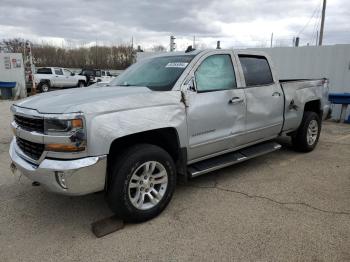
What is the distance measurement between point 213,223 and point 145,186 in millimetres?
837

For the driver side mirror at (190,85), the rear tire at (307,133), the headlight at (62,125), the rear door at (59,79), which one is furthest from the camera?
the rear door at (59,79)

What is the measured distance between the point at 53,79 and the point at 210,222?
73.3ft

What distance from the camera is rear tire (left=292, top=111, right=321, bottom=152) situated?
230 inches

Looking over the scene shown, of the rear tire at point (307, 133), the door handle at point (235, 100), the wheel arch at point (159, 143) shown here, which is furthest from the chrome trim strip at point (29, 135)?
the rear tire at point (307, 133)

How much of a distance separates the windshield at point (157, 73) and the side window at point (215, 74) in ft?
0.72

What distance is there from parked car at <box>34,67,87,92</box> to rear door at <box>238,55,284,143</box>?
20.0 meters

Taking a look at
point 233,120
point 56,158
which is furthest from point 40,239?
point 233,120

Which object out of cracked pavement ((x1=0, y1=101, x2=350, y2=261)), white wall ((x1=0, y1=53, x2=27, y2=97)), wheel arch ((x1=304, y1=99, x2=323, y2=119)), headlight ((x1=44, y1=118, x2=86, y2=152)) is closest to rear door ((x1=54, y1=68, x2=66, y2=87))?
white wall ((x1=0, y1=53, x2=27, y2=97))

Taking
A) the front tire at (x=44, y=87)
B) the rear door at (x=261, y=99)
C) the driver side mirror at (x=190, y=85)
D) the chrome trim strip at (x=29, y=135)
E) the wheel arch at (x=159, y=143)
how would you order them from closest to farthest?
the chrome trim strip at (x=29, y=135), the wheel arch at (x=159, y=143), the driver side mirror at (x=190, y=85), the rear door at (x=261, y=99), the front tire at (x=44, y=87)

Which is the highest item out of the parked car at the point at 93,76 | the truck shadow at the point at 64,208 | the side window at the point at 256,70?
the side window at the point at 256,70

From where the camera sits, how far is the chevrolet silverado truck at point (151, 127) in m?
2.96

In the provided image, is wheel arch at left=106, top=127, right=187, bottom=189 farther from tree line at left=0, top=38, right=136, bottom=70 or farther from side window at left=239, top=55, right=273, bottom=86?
tree line at left=0, top=38, right=136, bottom=70

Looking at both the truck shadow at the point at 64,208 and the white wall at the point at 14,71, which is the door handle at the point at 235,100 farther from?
the white wall at the point at 14,71

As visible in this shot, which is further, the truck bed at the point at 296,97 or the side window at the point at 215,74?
the truck bed at the point at 296,97
